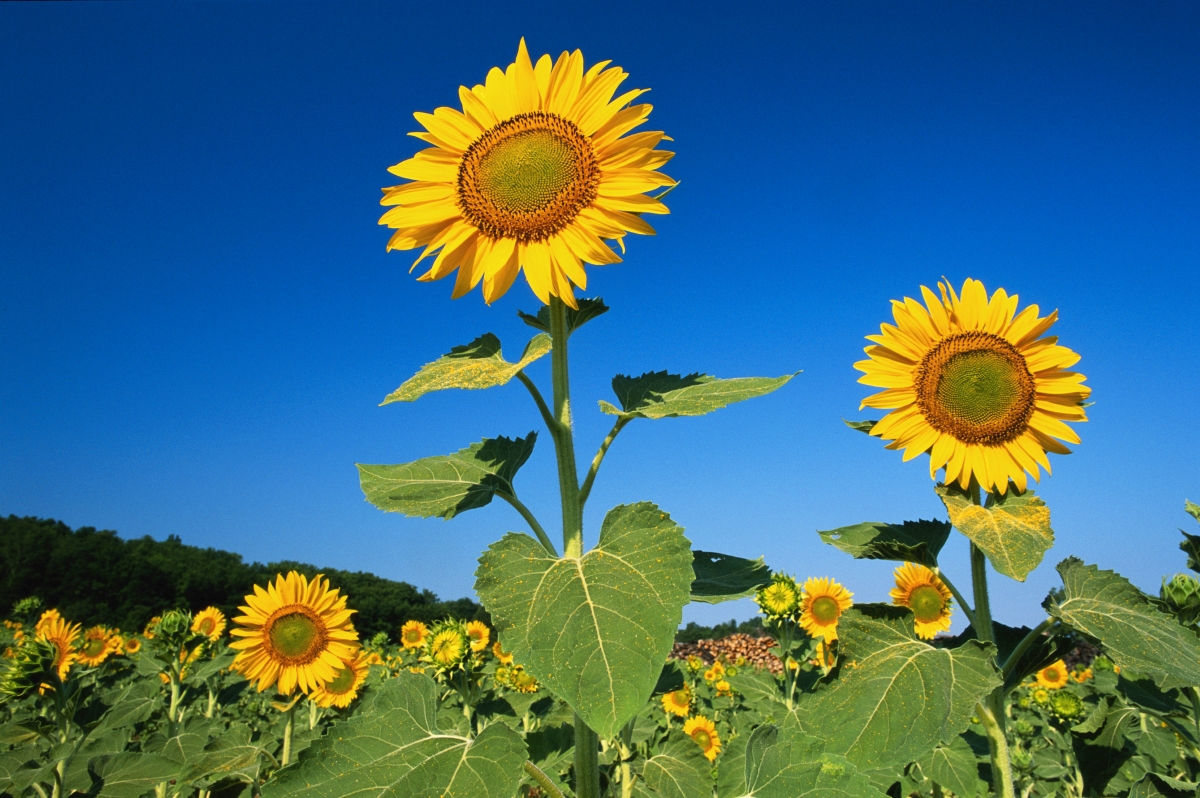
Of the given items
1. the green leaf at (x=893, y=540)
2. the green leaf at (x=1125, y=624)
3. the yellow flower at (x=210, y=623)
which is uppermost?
the yellow flower at (x=210, y=623)

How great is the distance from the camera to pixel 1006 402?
9.63 ft

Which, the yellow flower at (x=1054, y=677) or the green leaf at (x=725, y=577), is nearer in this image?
the green leaf at (x=725, y=577)

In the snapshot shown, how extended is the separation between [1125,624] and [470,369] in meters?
2.27

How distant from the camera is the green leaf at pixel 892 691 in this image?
2207 millimetres

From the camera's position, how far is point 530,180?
7.13 ft

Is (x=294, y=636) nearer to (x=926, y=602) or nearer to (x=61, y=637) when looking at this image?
(x=61, y=637)

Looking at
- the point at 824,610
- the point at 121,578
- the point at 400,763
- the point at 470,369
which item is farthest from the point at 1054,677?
the point at 121,578

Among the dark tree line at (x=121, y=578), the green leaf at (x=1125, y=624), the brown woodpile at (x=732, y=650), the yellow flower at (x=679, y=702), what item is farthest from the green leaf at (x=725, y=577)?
the dark tree line at (x=121, y=578)

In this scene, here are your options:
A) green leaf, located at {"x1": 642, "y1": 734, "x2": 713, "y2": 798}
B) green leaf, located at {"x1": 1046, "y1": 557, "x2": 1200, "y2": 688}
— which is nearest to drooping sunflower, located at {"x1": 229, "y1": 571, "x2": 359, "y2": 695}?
green leaf, located at {"x1": 642, "y1": 734, "x2": 713, "y2": 798}

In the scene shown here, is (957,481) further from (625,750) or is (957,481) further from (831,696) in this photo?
(625,750)

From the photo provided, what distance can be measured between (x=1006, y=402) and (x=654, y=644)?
210cm

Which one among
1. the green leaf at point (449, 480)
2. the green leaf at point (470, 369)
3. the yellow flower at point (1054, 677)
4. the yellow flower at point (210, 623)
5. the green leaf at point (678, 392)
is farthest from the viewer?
the yellow flower at point (210, 623)

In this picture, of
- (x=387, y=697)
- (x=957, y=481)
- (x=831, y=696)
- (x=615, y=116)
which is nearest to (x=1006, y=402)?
(x=957, y=481)

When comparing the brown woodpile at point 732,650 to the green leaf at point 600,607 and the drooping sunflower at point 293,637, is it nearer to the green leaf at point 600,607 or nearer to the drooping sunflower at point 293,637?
the drooping sunflower at point 293,637
